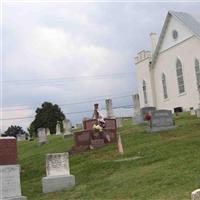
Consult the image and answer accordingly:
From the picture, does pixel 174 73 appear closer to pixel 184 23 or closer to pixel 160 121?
pixel 184 23

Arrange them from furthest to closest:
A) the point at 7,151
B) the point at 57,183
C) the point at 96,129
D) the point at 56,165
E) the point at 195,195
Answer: the point at 96,129
the point at 56,165
the point at 57,183
the point at 7,151
the point at 195,195

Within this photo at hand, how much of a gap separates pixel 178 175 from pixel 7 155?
420cm

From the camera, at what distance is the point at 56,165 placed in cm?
1472

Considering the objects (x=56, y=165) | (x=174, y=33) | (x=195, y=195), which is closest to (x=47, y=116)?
(x=174, y=33)

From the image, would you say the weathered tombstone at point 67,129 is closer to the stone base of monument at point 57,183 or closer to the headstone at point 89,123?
the headstone at point 89,123

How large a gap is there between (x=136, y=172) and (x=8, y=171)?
3.69 m

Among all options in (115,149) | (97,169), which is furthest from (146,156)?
(115,149)

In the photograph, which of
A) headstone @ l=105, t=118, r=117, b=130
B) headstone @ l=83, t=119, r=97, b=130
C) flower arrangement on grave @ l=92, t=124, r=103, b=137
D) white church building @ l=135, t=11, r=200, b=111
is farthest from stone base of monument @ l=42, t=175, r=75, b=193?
white church building @ l=135, t=11, r=200, b=111

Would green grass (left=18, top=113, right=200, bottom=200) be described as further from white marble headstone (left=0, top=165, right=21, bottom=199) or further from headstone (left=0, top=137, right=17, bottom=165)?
headstone (left=0, top=137, right=17, bottom=165)

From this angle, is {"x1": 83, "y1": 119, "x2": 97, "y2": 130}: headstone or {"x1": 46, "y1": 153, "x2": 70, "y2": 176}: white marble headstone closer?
{"x1": 46, "y1": 153, "x2": 70, "y2": 176}: white marble headstone

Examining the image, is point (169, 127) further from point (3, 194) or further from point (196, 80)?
point (196, 80)

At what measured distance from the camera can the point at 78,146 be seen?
23062 mm

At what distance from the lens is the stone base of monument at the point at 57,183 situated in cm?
1434

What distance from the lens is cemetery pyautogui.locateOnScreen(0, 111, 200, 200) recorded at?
11711 mm
